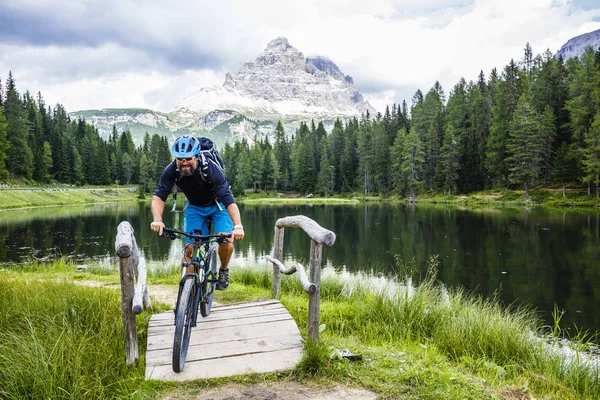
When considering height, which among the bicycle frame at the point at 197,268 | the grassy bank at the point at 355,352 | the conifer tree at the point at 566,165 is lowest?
the grassy bank at the point at 355,352

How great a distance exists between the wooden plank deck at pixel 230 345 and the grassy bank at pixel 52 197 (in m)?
54.4

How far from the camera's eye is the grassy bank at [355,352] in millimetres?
3572

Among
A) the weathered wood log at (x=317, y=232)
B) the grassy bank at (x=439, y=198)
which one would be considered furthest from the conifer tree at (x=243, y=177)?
the weathered wood log at (x=317, y=232)

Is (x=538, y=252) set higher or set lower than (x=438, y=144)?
lower

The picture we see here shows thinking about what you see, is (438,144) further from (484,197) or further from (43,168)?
(43,168)

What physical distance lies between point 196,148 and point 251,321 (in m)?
2.55

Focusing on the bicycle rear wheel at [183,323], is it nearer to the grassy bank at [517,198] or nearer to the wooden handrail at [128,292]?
the wooden handrail at [128,292]

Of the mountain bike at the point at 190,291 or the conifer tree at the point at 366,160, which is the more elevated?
the conifer tree at the point at 366,160

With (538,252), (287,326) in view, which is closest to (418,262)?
(538,252)

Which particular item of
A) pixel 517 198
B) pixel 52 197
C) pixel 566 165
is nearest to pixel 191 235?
pixel 517 198

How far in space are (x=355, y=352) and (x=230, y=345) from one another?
1.53 metres

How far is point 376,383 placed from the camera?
3.82m

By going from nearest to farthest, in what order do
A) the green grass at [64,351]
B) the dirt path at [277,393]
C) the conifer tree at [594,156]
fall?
the green grass at [64,351] < the dirt path at [277,393] < the conifer tree at [594,156]

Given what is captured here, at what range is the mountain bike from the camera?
382 centimetres
